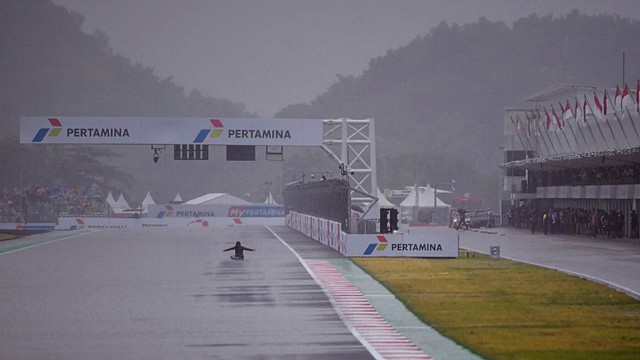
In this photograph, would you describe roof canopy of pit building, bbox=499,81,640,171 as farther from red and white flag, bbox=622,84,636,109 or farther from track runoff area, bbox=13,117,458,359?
track runoff area, bbox=13,117,458,359

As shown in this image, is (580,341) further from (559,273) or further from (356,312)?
(559,273)

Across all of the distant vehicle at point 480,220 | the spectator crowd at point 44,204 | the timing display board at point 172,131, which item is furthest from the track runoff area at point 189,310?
the spectator crowd at point 44,204

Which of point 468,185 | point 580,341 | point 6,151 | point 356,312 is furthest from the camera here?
point 468,185

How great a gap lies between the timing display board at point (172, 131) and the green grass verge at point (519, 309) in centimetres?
2676

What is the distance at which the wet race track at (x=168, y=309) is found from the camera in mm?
17031

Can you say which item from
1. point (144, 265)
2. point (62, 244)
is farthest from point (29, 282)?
point (62, 244)

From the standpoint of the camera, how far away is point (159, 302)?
24688 mm

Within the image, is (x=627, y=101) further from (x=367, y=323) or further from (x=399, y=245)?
(x=367, y=323)

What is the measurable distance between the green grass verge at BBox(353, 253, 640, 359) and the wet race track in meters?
2.15

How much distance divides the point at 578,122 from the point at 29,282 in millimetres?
47455

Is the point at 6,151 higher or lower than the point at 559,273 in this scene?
higher

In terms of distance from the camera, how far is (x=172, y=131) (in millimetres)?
62281

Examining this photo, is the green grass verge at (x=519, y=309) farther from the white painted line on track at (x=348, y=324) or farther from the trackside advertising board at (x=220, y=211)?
the trackside advertising board at (x=220, y=211)

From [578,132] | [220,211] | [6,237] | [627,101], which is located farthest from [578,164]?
[220,211]
